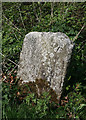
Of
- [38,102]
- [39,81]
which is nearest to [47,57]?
[39,81]

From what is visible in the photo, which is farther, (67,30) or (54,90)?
(67,30)

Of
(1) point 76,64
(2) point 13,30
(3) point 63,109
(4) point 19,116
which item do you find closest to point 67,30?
(1) point 76,64

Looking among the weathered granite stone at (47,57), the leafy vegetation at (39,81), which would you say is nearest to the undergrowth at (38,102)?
the leafy vegetation at (39,81)

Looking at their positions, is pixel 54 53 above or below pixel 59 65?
above

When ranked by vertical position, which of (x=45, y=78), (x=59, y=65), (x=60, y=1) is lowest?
(x=45, y=78)

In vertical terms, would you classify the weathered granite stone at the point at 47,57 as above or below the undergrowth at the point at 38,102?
above

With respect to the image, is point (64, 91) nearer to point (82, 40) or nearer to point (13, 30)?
point (82, 40)

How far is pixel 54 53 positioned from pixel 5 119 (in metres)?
1.27

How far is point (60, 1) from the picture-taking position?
4.71m

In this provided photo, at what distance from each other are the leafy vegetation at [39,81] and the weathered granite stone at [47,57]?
0.14 meters

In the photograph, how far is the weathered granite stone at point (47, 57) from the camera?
7.43 feet

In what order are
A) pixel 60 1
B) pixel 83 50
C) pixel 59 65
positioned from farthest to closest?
1. pixel 60 1
2. pixel 83 50
3. pixel 59 65

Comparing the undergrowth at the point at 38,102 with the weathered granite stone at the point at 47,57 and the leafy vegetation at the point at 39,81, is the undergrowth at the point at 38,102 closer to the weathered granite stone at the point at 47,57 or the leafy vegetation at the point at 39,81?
the leafy vegetation at the point at 39,81

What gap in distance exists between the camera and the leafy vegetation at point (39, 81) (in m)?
2.29
